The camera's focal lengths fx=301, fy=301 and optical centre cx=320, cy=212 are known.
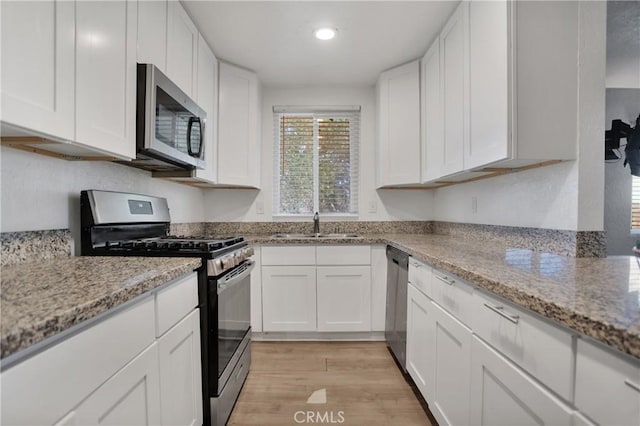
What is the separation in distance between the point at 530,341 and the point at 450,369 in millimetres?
634

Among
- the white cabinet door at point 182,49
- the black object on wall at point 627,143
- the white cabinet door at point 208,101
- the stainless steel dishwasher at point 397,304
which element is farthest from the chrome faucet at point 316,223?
the black object on wall at point 627,143

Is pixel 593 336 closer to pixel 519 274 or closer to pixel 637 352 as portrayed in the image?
pixel 637 352

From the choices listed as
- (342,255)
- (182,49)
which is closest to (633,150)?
(342,255)

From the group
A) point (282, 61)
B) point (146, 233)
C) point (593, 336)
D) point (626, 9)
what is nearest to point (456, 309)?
point (593, 336)

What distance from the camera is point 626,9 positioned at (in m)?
1.74

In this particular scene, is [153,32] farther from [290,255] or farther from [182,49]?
[290,255]

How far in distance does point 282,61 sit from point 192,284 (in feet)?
6.70

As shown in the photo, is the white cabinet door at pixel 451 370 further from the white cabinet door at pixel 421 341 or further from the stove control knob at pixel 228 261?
the stove control knob at pixel 228 261

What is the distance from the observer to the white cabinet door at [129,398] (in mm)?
711

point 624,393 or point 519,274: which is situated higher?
point 519,274

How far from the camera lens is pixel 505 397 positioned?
36.1 inches

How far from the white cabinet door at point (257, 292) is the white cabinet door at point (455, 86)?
1615mm

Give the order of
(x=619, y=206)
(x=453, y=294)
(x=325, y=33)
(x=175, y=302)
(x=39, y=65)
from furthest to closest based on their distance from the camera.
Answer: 1. (x=325, y=33)
2. (x=619, y=206)
3. (x=453, y=294)
4. (x=175, y=302)
5. (x=39, y=65)

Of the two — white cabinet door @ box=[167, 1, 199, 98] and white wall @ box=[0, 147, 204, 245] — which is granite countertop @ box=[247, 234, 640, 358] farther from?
white cabinet door @ box=[167, 1, 199, 98]
